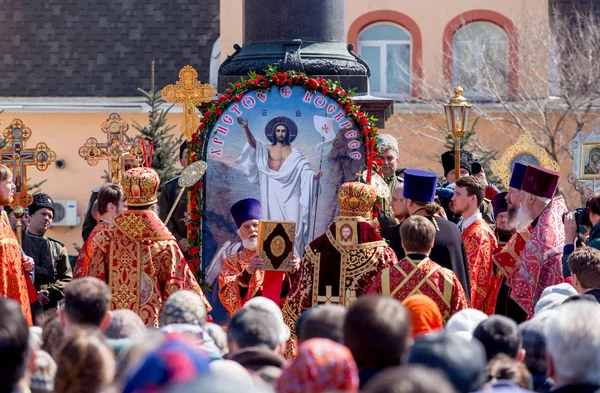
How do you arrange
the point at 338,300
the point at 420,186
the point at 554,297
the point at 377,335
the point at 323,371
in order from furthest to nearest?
the point at 420,186
the point at 338,300
the point at 554,297
the point at 377,335
the point at 323,371

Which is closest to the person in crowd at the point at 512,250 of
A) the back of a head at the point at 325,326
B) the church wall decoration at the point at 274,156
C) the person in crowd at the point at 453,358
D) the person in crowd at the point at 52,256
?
the church wall decoration at the point at 274,156

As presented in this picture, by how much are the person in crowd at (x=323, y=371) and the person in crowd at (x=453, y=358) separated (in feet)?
0.88

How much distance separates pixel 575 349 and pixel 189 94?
6.23m

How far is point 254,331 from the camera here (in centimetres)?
585

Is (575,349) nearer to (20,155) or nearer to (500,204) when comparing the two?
(500,204)

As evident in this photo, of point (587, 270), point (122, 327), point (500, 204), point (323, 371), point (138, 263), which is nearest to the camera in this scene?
point (323, 371)

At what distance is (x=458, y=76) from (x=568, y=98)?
7.57 ft

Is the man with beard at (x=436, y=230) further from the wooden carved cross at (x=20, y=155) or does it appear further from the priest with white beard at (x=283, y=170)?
the wooden carved cross at (x=20, y=155)

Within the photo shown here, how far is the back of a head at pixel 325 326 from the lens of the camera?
19.4ft

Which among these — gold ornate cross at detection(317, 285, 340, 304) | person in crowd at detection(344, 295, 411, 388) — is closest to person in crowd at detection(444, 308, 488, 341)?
person in crowd at detection(344, 295, 411, 388)

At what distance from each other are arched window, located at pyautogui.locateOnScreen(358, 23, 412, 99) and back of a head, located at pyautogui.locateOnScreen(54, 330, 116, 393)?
2177 centimetres

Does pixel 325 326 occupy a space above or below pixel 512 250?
above

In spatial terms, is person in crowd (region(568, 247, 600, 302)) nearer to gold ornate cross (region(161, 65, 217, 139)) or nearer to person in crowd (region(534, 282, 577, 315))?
person in crowd (region(534, 282, 577, 315))

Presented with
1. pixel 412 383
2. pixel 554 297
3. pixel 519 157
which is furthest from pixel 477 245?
pixel 412 383
